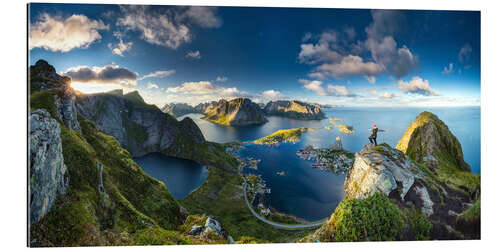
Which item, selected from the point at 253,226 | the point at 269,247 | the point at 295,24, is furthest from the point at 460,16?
the point at 253,226

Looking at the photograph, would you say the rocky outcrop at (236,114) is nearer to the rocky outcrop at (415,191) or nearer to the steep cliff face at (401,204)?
the steep cliff face at (401,204)

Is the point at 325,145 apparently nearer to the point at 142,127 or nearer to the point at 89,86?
the point at 89,86

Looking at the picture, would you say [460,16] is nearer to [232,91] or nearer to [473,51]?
[473,51]

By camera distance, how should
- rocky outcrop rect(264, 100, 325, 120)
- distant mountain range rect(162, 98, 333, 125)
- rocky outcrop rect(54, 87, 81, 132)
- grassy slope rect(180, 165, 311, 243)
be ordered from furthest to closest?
rocky outcrop rect(264, 100, 325, 120) < distant mountain range rect(162, 98, 333, 125) < grassy slope rect(180, 165, 311, 243) < rocky outcrop rect(54, 87, 81, 132)

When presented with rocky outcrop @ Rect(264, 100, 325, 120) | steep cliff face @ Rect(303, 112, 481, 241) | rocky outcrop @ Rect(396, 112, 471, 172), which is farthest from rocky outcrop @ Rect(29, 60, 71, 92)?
rocky outcrop @ Rect(264, 100, 325, 120)

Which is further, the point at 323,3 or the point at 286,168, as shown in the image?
the point at 286,168

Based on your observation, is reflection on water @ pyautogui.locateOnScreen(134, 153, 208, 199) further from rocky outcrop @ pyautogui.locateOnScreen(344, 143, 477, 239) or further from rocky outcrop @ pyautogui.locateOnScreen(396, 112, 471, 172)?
rocky outcrop @ pyautogui.locateOnScreen(396, 112, 471, 172)
